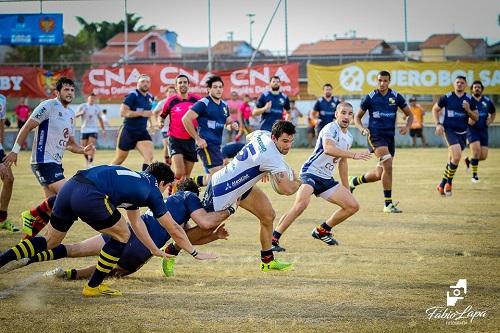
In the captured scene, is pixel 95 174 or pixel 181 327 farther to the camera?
pixel 95 174

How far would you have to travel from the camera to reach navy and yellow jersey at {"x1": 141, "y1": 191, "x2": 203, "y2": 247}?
30.2 ft

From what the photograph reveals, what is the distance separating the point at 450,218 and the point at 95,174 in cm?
781

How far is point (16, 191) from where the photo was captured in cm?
1930

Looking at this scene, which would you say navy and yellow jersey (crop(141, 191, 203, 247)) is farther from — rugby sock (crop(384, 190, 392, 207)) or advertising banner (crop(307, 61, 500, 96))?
advertising banner (crop(307, 61, 500, 96))

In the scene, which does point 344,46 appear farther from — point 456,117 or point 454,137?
point 454,137

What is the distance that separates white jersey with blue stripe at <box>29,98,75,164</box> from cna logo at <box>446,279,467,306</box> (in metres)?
5.45

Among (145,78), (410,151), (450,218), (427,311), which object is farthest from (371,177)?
(410,151)

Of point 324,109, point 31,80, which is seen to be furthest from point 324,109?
point 31,80

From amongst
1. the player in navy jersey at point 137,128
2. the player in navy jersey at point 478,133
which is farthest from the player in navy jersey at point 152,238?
the player in navy jersey at point 478,133

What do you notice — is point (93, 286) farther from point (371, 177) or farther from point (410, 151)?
point (410, 151)

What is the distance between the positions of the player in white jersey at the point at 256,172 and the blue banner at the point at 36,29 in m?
27.2

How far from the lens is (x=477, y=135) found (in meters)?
19.8

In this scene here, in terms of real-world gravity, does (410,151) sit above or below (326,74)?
below

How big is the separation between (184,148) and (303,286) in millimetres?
7563
